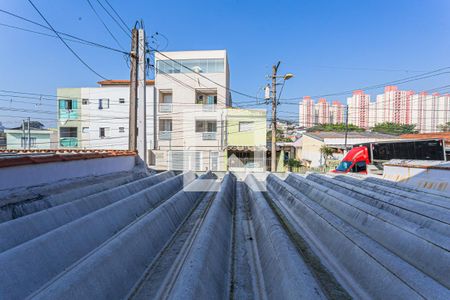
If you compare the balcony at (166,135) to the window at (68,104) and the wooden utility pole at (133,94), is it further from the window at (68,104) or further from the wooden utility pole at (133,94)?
the wooden utility pole at (133,94)

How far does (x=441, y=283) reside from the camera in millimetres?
1343

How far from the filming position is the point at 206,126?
1043 inches

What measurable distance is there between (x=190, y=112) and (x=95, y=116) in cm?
1110

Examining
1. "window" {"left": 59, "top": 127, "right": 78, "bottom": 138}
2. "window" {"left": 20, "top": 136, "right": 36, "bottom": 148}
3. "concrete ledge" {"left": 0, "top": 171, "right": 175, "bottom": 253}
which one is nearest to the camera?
"concrete ledge" {"left": 0, "top": 171, "right": 175, "bottom": 253}

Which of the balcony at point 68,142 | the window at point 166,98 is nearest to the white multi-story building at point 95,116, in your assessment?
the balcony at point 68,142

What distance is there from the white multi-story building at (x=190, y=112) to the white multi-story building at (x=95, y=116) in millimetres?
3418

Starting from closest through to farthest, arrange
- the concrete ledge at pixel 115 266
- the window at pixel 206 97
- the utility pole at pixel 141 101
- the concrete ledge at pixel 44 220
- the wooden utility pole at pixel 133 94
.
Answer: the concrete ledge at pixel 115 266 → the concrete ledge at pixel 44 220 → the wooden utility pole at pixel 133 94 → the utility pole at pixel 141 101 → the window at pixel 206 97

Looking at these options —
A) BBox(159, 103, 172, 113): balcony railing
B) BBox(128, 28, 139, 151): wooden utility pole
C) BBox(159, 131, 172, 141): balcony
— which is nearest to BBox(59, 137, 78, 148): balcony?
BBox(159, 131, 172, 141): balcony

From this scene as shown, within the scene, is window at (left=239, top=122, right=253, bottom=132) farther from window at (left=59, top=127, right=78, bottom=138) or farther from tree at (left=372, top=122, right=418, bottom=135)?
tree at (left=372, top=122, right=418, bottom=135)

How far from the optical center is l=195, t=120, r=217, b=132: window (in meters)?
26.2

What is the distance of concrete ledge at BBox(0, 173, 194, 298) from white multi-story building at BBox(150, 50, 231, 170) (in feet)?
75.0

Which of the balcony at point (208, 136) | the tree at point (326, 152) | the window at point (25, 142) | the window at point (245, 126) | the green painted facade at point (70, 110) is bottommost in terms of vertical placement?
the tree at point (326, 152)

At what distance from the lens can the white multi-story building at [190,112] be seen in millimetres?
25359

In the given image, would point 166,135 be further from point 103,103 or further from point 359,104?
point 359,104
